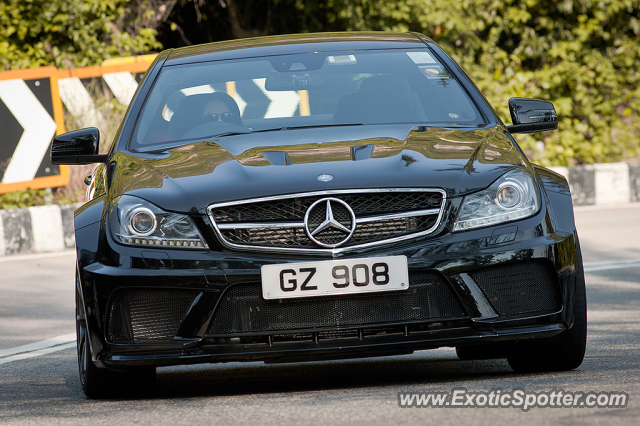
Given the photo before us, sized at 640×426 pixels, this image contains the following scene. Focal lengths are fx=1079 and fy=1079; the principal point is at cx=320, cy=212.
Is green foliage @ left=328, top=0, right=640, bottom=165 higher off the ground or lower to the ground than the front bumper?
lower

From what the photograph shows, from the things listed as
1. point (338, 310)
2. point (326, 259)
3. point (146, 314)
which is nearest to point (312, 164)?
point (326, 259)

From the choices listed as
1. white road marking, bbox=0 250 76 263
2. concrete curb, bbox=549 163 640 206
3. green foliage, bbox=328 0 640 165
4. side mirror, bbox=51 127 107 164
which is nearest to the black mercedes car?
side mirror, bbox=51 127 107 164

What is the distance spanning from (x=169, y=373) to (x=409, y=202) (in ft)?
6.01

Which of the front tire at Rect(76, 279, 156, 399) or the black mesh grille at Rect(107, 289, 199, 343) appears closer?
the black mesh grille at Rect(107, 289, 199, 343)

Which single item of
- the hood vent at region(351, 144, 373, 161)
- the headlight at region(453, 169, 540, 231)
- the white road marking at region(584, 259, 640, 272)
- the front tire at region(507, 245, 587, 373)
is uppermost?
the hood vent at region(351, 144, 373, 161)

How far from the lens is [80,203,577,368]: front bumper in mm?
3814

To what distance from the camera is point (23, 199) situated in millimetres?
11805

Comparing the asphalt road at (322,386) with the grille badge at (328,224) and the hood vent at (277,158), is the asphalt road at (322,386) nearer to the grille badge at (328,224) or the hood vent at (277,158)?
the grille badge at (328,224)

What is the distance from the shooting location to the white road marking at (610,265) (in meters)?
8.34

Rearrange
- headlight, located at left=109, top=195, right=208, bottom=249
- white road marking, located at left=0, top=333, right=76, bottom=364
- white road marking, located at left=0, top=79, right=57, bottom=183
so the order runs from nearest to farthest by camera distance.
Answer: headlight, located at left=109, top=195, right=208, bottom=249, white road marking, located at left=0, top=333, right=76, bottom=364, white road marking, located at left=0, top=79, right=57, bottom=183

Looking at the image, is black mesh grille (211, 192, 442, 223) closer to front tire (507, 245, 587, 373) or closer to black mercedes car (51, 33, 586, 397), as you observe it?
black mercedes car (51, 33, 586, 397)

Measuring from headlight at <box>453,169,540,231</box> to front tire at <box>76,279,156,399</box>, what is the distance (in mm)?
1357

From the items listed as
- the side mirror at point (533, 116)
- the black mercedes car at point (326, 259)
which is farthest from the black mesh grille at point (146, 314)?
the side mirror at point (533, 116)

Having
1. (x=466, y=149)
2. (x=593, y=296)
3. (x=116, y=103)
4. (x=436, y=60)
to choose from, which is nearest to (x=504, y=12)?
(x=116, y=103)
